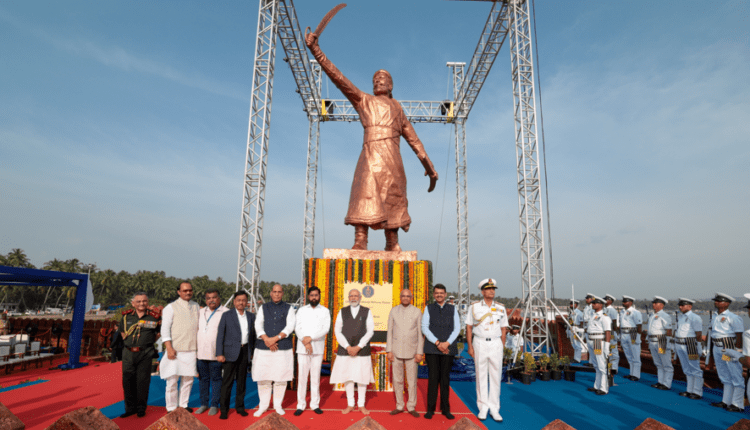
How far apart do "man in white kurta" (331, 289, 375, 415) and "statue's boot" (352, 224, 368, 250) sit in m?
1.16

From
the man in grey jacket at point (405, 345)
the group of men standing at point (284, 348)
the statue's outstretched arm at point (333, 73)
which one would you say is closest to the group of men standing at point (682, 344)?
the group of men standing at point (284, 348)

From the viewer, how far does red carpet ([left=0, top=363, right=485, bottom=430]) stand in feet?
11.6

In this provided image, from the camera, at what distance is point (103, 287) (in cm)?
4100

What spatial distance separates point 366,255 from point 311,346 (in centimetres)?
146

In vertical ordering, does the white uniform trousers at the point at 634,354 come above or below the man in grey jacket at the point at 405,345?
below

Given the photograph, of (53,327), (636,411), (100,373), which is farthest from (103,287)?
(636,411)

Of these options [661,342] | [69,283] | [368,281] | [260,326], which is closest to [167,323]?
[260,326]

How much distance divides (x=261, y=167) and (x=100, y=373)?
4970 millimetres

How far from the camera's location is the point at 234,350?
12.5ft

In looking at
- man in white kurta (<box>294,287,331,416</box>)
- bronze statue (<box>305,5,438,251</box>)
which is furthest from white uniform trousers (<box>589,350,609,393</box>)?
man in white kurta (<box>294,287,331,416</box>)

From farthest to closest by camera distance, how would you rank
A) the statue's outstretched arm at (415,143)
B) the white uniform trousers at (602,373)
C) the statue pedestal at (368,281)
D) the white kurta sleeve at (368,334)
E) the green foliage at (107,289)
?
the green foliage at (107,289) → the statue's outstretched arm at (415,143) → the white uniform trousers at (602,373) → the statue pedestal at (368,281) → the white kurta sleeve at (368,334)

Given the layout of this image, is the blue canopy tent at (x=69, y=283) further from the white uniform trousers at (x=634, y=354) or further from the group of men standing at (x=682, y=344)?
the white uniform trousers at (x=634, y=354)

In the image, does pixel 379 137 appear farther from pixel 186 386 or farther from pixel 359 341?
pixel 186 386

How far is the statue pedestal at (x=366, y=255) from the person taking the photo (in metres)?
4.98
